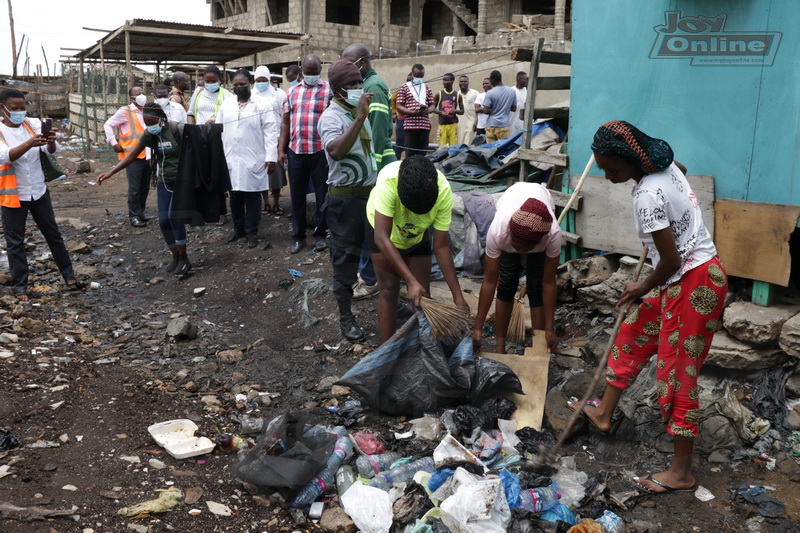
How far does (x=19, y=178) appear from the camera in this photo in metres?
5.78

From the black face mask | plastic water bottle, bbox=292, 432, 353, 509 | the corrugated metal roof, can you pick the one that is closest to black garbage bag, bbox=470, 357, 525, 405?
plastic water bottle, bbox=292, 432, 353, 509

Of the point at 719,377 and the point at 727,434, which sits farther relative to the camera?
the point at 719,377

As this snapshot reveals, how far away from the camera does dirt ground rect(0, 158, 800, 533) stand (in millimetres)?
3039

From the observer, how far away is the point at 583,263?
535 cm

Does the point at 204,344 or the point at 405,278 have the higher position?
the point at 405,278

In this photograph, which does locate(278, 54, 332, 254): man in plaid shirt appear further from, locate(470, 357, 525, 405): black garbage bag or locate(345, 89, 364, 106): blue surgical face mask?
locate(470, 357, 525, 405): black garbage bag

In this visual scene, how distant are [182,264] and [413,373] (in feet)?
13.3

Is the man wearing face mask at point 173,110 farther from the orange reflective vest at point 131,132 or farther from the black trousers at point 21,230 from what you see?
the black trousers at point 21,230

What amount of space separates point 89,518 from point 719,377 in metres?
3.78

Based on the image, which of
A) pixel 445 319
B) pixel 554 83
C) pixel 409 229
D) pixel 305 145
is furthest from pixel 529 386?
pixel 305 145

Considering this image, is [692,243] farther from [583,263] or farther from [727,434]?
[583,263]

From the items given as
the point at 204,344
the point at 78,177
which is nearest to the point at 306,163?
the point at 204,344

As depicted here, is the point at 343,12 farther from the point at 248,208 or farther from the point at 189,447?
the point at 189,447

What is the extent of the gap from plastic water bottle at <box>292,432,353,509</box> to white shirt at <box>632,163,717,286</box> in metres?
1.80
